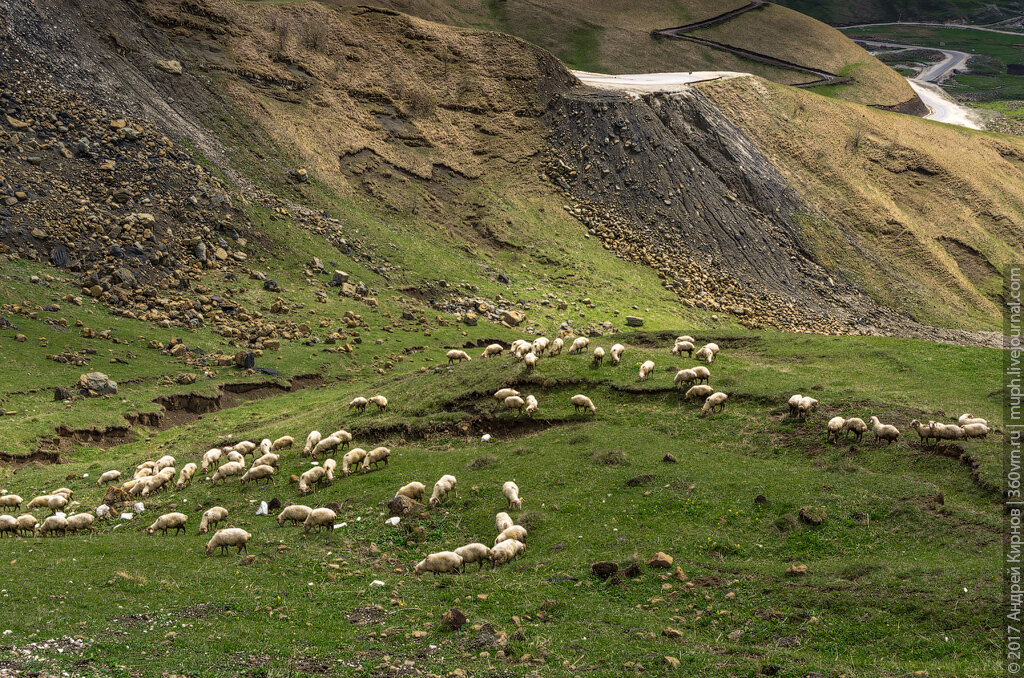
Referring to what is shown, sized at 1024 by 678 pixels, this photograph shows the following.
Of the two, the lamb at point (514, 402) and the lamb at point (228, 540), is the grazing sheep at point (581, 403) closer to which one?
the lamb at point (514, 402)

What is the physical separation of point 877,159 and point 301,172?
6199 centimetres

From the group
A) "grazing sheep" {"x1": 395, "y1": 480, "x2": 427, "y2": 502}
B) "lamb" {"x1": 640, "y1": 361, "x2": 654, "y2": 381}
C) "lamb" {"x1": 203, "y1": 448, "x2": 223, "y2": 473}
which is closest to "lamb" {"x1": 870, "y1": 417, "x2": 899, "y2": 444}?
"lamb" {"x1": 640, "y1": 361, "x2": 654, "y2": 381}

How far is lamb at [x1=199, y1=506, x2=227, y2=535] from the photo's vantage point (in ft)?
75.1

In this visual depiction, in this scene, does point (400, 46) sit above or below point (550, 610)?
above

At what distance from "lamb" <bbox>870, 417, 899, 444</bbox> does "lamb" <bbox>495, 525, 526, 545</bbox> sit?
11.1 m

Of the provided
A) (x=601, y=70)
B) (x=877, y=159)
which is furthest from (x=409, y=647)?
(x=601, y=70)

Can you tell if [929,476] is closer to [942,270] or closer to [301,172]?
[301,172]

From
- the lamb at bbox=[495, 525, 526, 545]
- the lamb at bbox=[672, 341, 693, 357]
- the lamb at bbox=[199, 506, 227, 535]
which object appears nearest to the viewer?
the lamb at bbox=[495, 525, 526, 545]

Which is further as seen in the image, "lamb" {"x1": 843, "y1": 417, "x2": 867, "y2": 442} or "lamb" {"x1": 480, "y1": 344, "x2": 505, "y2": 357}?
"lamb" {"x1": 480, "y1": 344, "x2": 505, "y2": 357}

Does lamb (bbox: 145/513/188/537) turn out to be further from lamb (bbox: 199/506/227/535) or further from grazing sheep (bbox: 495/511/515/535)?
grazing sheep (bbox: 495/511/515/535)

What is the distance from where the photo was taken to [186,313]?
46781mm

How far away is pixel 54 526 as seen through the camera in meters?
23.2

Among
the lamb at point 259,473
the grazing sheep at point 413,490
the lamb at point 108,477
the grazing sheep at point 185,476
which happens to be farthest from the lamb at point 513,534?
the lamb at point 108,477

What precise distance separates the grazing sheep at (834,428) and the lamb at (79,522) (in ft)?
75.0
